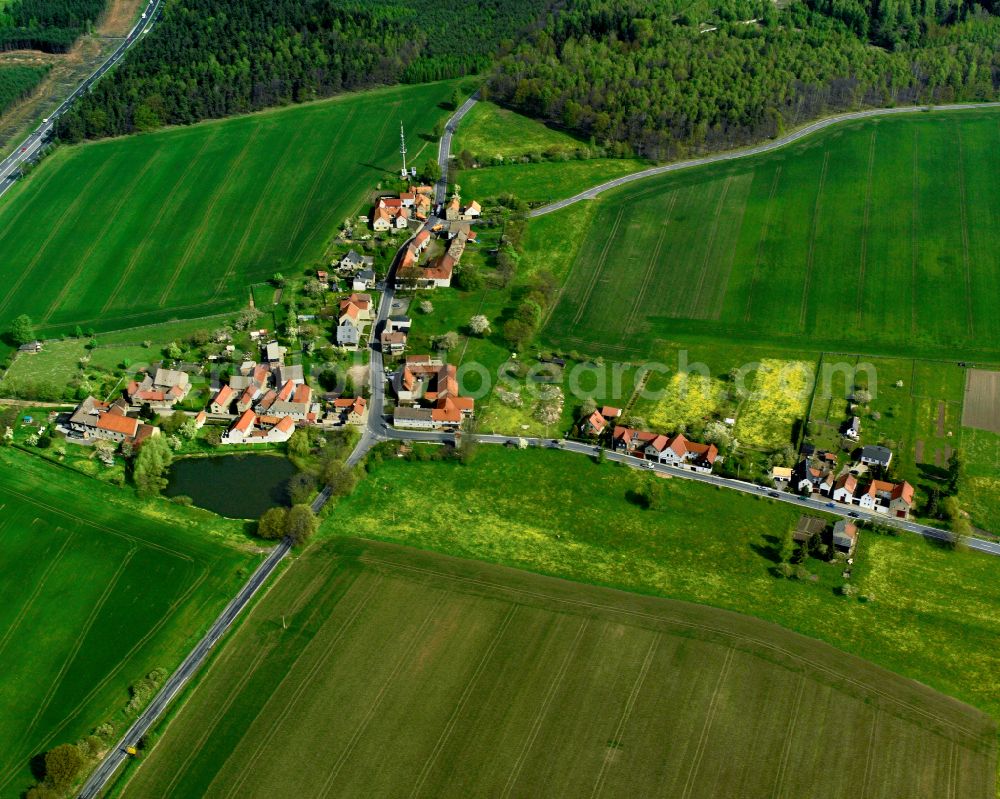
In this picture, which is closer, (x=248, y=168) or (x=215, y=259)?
(x=215, y=259)

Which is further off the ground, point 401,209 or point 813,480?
point 401,209

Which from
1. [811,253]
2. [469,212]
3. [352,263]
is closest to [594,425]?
[352,263]

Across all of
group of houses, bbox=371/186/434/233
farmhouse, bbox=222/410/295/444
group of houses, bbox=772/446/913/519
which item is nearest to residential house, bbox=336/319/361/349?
farmhouse, bbox=222/410/295/444

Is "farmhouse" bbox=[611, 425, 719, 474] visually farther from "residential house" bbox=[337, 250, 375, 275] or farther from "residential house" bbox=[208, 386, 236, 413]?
"residential house" bbox=[337, 250, 375, 275]

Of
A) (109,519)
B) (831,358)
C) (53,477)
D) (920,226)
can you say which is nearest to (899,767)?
(831,358)

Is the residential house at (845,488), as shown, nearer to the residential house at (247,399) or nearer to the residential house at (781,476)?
the residential house at (781,476)

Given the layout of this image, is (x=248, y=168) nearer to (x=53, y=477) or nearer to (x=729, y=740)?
(x=53, y=477)

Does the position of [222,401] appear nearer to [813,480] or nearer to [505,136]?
[813,480]
